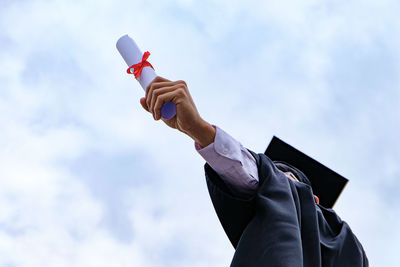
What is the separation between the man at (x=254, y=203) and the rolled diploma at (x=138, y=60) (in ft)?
0.17

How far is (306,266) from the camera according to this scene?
3805mm

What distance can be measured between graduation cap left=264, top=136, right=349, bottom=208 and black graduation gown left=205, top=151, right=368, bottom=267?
188 cm

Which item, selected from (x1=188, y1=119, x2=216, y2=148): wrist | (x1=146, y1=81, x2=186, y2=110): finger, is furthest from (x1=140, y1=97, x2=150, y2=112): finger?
(x1=188, y1=119, x2=216, y2=148): wrist

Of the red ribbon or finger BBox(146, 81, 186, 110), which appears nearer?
finger BBox(146, 81, 186, 110)

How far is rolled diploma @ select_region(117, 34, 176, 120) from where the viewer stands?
355 cm

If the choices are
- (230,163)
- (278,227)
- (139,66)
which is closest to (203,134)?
(230,163)

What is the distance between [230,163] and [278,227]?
571mm

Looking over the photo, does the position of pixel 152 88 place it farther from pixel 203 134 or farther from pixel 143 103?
pixel 203 134

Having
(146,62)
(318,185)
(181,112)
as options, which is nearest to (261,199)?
(181,112)

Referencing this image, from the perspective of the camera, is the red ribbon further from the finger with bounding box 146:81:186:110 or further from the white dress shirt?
the white dress shirt

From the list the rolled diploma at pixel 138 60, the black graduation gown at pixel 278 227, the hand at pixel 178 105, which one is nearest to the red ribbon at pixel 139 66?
the rolled diploma at pixel 138 60

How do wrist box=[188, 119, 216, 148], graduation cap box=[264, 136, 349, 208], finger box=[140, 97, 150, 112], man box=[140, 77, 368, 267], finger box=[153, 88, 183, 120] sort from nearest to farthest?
finger box=[153, 88, 183, 120]
man box=[140, 77, 368, 267]
finger box=[140, 97, 150, 112]
wrist box=[188, 119, 216, 148]
graduation cap box=[264, 136, 349, 208]

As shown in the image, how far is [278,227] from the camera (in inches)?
144

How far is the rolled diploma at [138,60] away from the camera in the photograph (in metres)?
3.55
